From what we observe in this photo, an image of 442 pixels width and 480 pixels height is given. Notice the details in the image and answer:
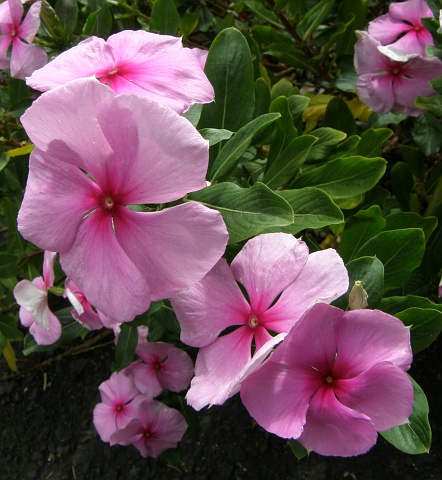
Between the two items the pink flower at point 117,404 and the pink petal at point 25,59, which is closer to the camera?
the pink petal at point 25,59

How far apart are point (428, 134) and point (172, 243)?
1088 millimetres

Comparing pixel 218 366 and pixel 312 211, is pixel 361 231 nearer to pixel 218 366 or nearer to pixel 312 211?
pixel 312 211

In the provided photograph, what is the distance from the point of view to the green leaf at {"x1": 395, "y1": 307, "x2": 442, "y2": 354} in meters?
0.88

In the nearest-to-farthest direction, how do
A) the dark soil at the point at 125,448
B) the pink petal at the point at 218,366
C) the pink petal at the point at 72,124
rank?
the pink petal at the point at 72,124, the pink petal at the point at 218,366, the dark soil at the point at 125,448

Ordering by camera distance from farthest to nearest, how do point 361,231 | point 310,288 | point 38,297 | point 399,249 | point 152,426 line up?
point 152,426, point 38,297, point 361,231, point 399,249, point 310,288

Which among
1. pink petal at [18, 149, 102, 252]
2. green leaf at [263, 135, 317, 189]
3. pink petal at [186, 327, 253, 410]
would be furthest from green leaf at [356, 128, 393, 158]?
pink petal at [18, 149, 102, 252]

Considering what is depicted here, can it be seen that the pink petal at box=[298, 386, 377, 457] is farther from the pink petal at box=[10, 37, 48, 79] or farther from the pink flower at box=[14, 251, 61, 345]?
the pink petal at box=[10, 37, 48, 79]

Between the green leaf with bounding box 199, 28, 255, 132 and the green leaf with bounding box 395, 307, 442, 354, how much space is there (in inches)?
17.7

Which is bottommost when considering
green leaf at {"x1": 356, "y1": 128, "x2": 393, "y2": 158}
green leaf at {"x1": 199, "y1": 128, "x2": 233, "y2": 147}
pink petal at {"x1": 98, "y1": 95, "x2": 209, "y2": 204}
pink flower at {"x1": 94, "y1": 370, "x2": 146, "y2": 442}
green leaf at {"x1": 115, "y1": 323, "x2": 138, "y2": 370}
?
pink flower at {"x1": 94, "y1": 370, "x2": 146, "y2": 442}

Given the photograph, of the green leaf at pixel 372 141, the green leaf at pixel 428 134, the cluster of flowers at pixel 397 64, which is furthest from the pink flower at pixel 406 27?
the green leaf at pixel 428 134

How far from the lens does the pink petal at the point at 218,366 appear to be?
72 centimetres

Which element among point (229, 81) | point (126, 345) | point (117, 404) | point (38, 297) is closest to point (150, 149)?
point (229, 81)

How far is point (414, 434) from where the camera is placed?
2.73ft

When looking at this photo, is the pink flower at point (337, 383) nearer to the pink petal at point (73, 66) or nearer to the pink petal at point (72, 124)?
the pink petal at point (72, 124)
